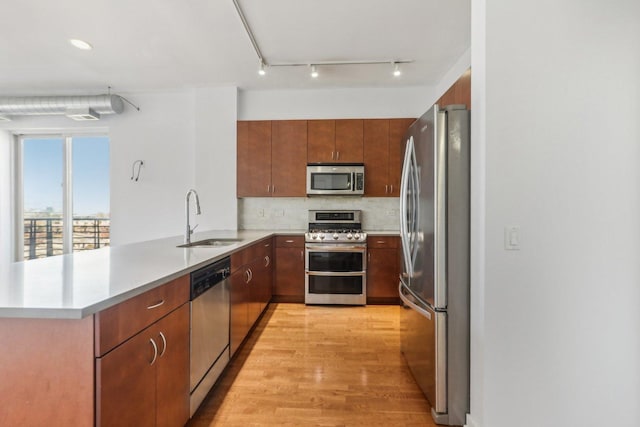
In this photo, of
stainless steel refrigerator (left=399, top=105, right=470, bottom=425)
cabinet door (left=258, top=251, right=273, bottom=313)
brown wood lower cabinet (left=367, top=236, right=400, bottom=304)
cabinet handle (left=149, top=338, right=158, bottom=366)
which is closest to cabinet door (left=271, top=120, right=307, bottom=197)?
cabinet door (left=258, top=251, right=273, bottom=313)

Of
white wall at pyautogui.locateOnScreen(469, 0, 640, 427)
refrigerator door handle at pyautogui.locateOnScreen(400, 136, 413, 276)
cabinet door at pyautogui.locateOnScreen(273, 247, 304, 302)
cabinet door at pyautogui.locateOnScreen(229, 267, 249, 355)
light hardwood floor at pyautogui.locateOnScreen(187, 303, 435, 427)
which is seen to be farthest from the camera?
cabinet door at pyautogui.locateOnScreen(273, 247, 304, 302)

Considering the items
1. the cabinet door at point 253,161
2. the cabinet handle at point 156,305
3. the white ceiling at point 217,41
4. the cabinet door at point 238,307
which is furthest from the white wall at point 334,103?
the cabinet handle at point 156,305

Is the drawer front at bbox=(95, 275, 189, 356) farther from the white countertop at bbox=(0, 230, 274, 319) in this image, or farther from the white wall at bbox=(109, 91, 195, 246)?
the white wall at bbox=(109, 91, 195, 246)

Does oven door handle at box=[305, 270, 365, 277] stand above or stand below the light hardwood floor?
above

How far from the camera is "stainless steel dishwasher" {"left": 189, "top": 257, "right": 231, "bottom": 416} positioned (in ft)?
5.47

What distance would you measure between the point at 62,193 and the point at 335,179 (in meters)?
4.16

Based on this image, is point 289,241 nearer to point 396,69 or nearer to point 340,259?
point 340,259

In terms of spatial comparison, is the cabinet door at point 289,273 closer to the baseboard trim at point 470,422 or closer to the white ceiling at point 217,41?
the white ceiling at point 217,41

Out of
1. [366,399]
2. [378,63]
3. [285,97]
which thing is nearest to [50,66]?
[285,97]

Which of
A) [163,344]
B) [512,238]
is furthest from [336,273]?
[163,344]

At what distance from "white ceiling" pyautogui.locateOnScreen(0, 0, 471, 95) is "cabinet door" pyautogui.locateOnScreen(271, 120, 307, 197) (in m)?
0.59

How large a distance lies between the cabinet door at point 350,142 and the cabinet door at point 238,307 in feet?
7.20

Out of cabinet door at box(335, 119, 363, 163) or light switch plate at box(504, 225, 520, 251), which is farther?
cabinet door at box(335, 119, 363, 163)

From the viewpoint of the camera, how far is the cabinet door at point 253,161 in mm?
4168
